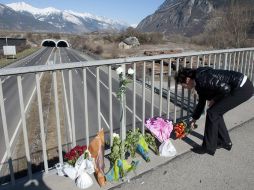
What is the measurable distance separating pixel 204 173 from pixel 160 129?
3.10 ft

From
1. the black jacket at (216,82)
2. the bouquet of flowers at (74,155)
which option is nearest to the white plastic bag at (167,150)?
the black jacket at (216,82)

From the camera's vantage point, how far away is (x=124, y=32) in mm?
97938

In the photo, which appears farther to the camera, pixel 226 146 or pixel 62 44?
pixel 62 44

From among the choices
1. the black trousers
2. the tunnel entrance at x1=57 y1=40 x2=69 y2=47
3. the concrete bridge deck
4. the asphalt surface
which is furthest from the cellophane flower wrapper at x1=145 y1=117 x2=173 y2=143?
the tunnel entrance at x1=57 y1=40 x2=69 y2=47

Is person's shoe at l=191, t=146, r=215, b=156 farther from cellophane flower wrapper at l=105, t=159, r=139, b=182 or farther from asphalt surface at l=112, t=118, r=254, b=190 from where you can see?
cellophane flower wrapper at l=105, t=159, r=139, b=182

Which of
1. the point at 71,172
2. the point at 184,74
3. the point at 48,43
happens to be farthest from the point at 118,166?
the point at 48,43

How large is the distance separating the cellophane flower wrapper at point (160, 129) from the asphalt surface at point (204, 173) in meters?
0.37

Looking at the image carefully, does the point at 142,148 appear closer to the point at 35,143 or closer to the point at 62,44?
the point at 35,143

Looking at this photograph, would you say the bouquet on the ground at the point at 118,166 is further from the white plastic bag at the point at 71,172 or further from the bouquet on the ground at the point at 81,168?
the white plastic bag at the point at 71,172

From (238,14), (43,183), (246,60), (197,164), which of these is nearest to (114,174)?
(43,183)

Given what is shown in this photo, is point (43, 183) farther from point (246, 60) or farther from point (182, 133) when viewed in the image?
point (246, 60)

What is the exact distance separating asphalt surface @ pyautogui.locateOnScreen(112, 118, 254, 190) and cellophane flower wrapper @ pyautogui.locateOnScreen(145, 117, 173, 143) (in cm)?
37

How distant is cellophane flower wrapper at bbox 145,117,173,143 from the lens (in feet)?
14.3

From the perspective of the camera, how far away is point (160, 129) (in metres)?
4.38
